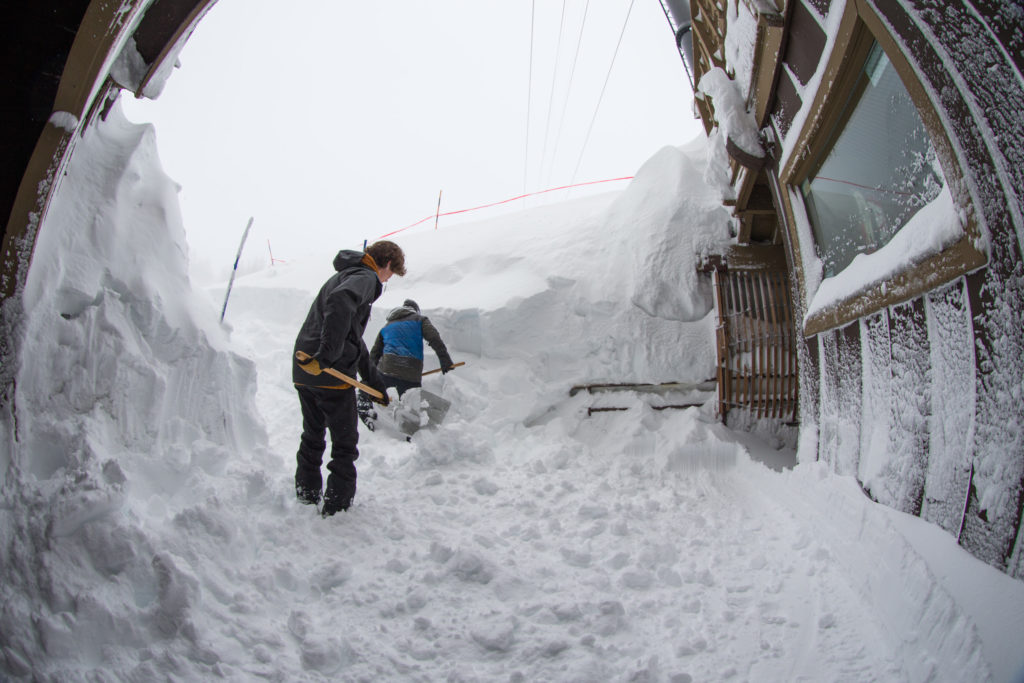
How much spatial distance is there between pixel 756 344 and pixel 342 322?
3880 mm

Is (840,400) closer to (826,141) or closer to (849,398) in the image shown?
(849,398)

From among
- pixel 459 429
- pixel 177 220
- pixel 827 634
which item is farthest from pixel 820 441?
pixel 177 220

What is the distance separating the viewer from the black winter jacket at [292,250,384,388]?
2.50m

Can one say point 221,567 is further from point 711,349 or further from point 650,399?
point 711,349

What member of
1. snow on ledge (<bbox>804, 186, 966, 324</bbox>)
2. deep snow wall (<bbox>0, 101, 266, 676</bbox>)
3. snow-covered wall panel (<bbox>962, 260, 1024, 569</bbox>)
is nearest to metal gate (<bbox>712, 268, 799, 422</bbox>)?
snow on ledge (<bbox>804, 186, 966, 324</bbox>)

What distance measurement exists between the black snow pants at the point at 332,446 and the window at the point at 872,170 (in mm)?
2903

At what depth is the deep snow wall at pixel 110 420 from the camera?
5.17 feet

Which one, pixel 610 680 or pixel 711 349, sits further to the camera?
pixel 711 349

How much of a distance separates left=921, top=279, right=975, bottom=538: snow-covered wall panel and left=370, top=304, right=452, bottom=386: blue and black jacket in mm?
3396

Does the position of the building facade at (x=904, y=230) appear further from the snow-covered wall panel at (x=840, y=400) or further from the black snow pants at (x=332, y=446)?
the black snow pants at (x=332, y=446)

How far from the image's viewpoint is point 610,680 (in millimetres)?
1576

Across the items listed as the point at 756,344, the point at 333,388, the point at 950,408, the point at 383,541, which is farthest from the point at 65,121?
the point at 756,344

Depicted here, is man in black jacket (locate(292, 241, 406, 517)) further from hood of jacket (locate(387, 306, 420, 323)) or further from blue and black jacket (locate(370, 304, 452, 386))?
hood of jacket (locate(387, 306, 420, 323))

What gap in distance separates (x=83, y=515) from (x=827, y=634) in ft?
9.13
